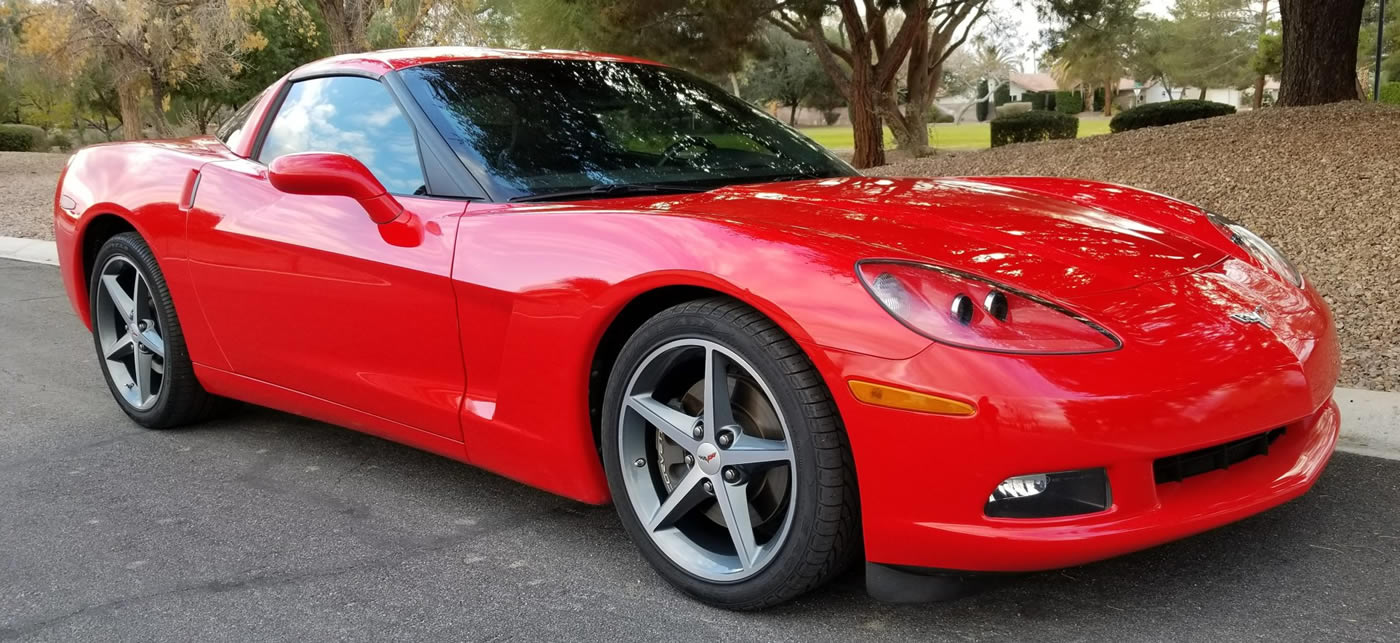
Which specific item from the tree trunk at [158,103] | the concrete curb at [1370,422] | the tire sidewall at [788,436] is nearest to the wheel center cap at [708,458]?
the tire sidewall at [788,436]

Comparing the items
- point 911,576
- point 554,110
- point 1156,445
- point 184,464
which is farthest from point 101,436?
point 1156,445

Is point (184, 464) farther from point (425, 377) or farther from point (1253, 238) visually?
point (1253, 238)

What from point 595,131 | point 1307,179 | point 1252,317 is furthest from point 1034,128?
point 1252,317

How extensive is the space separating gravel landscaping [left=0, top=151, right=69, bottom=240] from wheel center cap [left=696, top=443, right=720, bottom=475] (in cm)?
1135

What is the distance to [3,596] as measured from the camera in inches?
118

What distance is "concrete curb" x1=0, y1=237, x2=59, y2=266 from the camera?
1018 cm

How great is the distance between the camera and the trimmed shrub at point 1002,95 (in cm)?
8872

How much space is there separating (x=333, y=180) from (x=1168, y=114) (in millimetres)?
19740

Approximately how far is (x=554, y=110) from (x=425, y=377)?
0.93 metres

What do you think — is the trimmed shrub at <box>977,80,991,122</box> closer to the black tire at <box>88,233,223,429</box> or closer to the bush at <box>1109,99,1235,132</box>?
the bush at <box>1109,99,1235,132</box>

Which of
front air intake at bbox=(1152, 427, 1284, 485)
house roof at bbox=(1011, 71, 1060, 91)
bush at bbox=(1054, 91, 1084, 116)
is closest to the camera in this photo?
front air intake at bbox=(1152, 427, 1284, 485)

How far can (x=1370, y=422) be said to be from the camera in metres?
3.87

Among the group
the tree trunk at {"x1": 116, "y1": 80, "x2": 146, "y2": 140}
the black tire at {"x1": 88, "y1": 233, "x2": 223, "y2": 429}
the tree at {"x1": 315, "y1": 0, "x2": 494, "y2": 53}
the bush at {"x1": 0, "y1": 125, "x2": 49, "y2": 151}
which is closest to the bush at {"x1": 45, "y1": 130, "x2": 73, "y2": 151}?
the bush at {"x1": 0, "y1": 125, "x2": 49, "y2": 151}

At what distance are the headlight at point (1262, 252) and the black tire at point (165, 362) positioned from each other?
351 centimetres
